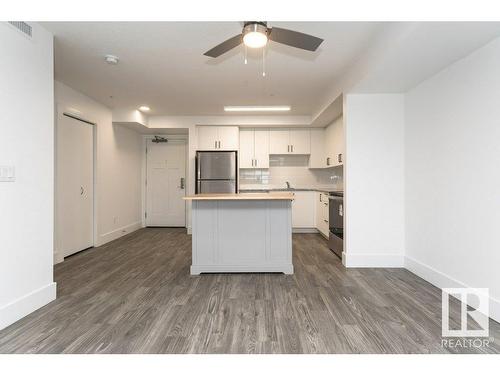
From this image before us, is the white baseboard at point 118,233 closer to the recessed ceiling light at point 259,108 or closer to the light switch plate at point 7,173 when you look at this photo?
the light switch plate at point 7,173

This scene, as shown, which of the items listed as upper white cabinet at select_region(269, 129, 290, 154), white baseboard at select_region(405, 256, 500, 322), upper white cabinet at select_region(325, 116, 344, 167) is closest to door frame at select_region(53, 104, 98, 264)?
upper white cabinet at select_region(269, 129, 290, 154)

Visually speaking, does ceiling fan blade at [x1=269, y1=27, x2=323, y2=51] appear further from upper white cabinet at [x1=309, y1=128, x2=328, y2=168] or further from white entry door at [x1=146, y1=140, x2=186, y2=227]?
white entry door at [x1=146, y1=140, x2=186, y2=227]

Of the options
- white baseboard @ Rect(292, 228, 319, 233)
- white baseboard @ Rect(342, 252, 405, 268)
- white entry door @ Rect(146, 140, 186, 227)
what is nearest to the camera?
white baseboard @ Rect(342, 252, 405, 268)

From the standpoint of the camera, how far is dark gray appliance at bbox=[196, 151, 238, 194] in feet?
18.0

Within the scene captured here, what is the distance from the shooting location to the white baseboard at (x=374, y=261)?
3428mm

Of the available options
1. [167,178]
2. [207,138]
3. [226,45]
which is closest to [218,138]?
[207,138]

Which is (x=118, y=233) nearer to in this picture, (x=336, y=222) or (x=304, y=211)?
(x=304, y=211)

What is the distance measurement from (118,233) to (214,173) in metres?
2.29

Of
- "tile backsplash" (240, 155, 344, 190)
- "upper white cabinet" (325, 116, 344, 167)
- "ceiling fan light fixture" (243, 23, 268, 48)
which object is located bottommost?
"tile backsplash" (240, 155, 344, 190)

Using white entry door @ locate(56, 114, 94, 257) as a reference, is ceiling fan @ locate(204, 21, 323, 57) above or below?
above

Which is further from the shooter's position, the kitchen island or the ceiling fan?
the kitchen island

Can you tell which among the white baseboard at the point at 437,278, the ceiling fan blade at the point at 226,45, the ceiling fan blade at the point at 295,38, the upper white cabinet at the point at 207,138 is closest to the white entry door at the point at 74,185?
the upper white cabinet at the point at 207,138

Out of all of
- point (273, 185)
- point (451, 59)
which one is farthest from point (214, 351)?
point (273, 185)
